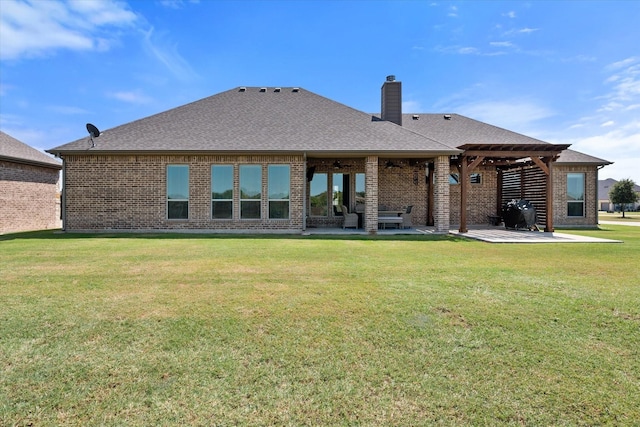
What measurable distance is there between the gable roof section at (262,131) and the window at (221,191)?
90 centimetres

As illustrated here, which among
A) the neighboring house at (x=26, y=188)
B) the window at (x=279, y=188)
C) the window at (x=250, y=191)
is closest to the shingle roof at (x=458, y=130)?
the window at (x=279, y=188)

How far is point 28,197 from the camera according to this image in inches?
621

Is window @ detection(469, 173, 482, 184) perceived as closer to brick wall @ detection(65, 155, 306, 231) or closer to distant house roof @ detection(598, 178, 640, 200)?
brick wall @ detection(65, 155, 306, 231)

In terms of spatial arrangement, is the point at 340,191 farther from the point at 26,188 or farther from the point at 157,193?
the point at 26,188

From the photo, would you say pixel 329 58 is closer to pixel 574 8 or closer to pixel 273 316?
pixel 574 8

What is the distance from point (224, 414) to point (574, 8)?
15.2m

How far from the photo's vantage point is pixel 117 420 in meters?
2.09

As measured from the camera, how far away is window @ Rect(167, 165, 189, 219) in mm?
13000

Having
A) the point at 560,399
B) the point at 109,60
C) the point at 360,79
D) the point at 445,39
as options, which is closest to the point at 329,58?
the point at 360,79

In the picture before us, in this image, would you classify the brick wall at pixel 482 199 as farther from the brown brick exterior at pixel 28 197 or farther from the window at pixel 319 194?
the brown brick exterior at pixel 28 197

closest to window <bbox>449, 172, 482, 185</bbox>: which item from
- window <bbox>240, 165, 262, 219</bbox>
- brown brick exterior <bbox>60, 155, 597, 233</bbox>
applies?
brown brick exterior <bbox>60, 155, 597, 233</bbox>

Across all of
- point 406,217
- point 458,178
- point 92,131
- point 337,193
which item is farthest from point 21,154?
point 458,178

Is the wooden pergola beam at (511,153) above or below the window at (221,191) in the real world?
above

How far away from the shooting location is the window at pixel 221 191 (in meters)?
13.1
